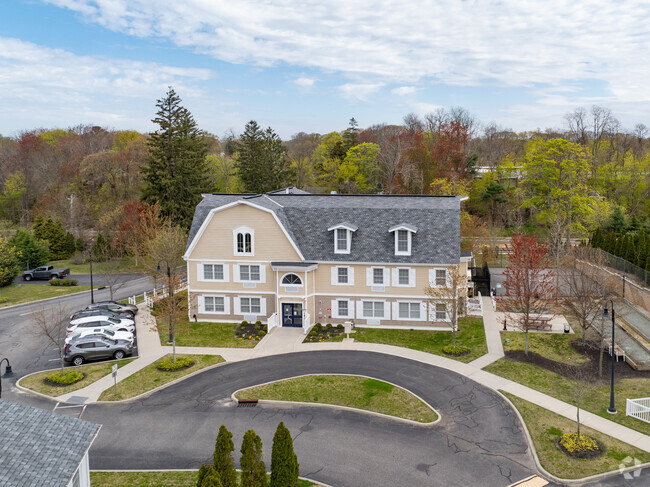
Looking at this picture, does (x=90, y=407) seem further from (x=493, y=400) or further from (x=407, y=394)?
(x=493, y=400)

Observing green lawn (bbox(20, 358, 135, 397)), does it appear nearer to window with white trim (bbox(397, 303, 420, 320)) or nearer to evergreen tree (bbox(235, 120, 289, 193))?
window with white trim (bbox(397, 303, 420, 320))

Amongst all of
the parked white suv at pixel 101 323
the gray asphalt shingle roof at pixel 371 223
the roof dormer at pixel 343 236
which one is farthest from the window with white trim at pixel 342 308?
the parked white suv at pixel 101 323

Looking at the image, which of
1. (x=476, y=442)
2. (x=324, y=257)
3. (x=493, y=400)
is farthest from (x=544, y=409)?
(x=324, y=257)

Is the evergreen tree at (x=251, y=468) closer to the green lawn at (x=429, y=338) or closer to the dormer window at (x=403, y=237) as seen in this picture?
the green lawn at (x=429, y=338)

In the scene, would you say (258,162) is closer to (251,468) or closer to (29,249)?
(29,249)

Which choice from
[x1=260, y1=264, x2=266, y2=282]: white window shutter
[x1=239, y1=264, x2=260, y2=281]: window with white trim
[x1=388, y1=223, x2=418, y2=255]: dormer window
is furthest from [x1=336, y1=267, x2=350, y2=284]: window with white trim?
[x1=239, y1=264, x2=260, y2=281]: window with white trim

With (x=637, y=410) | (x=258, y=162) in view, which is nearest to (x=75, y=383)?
(x=637, y=410)
